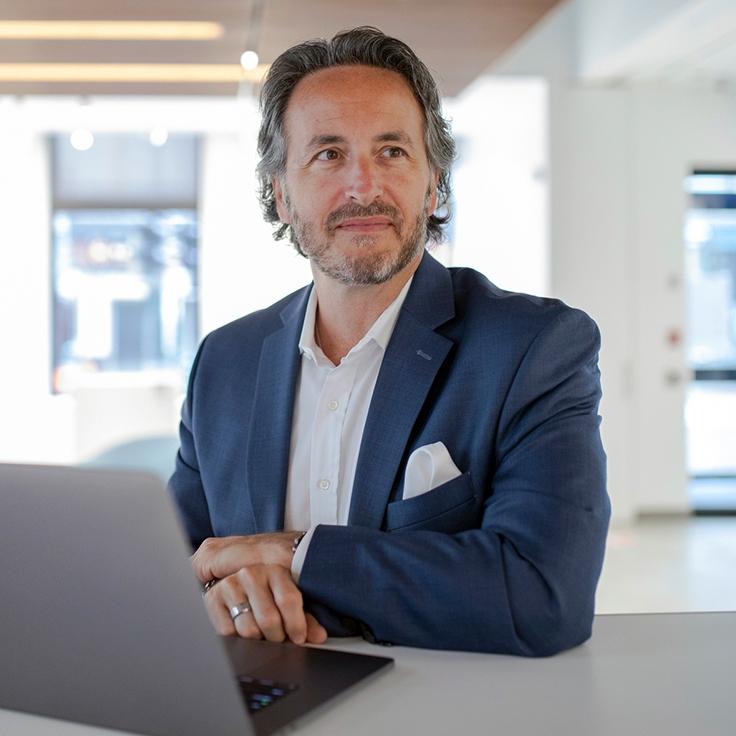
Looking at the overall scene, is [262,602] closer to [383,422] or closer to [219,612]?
[219,612]

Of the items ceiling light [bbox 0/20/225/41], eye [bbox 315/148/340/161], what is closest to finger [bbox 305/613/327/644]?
eye [bbox 315/148/340/161]

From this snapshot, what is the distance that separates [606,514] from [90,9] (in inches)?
109

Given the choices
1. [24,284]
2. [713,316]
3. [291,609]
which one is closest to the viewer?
[291,609]

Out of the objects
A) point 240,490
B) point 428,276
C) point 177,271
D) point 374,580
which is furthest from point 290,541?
point 177,271

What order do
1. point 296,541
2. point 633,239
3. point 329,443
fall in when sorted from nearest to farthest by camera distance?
point 296,541 → point 329,443 → point 633,239

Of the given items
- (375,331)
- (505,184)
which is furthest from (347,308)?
(505,184)

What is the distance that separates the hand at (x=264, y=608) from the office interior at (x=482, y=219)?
1.88 m

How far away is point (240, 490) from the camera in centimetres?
178

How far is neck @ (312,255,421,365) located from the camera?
6.14 ft

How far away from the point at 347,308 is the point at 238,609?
76cm

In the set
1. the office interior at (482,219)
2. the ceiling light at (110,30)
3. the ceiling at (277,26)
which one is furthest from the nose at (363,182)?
the ceiling light at (110,30)

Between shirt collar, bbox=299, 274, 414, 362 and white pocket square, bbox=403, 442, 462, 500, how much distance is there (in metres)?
0.29

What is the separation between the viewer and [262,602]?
1265 millimetres

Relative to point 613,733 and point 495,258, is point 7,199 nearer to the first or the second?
point 495,258
